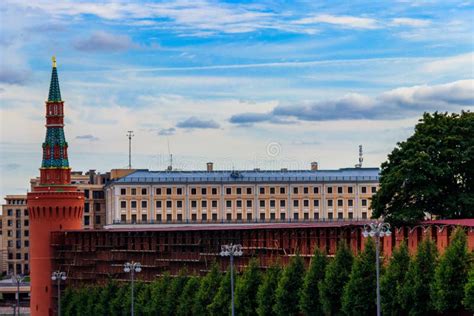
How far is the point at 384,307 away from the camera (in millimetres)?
92875

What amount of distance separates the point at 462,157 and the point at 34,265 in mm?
59234

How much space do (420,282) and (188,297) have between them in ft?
114

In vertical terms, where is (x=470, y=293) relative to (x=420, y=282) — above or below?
below

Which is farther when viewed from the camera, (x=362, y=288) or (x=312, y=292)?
(x=312, y=292)

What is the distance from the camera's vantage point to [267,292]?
108 metres

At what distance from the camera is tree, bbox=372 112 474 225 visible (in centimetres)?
11469

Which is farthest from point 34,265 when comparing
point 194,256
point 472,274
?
point 472,274

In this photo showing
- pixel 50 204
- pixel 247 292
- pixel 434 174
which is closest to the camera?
pixel 247 292

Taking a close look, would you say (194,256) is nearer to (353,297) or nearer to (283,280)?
(283,280)

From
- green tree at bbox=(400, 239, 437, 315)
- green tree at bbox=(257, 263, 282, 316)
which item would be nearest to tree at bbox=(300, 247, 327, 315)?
green tree at bbox=(257, 263, 282, 316)

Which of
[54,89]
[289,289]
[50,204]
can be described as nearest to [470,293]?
[289,289]

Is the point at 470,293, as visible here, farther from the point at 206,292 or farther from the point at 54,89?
the point at 54,89

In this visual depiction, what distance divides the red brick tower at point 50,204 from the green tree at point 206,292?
4259 centimetres

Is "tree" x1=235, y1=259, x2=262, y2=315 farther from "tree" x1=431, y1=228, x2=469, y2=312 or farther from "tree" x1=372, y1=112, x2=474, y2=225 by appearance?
"tree" x1=431, y1=228, x2=469, y2=312
